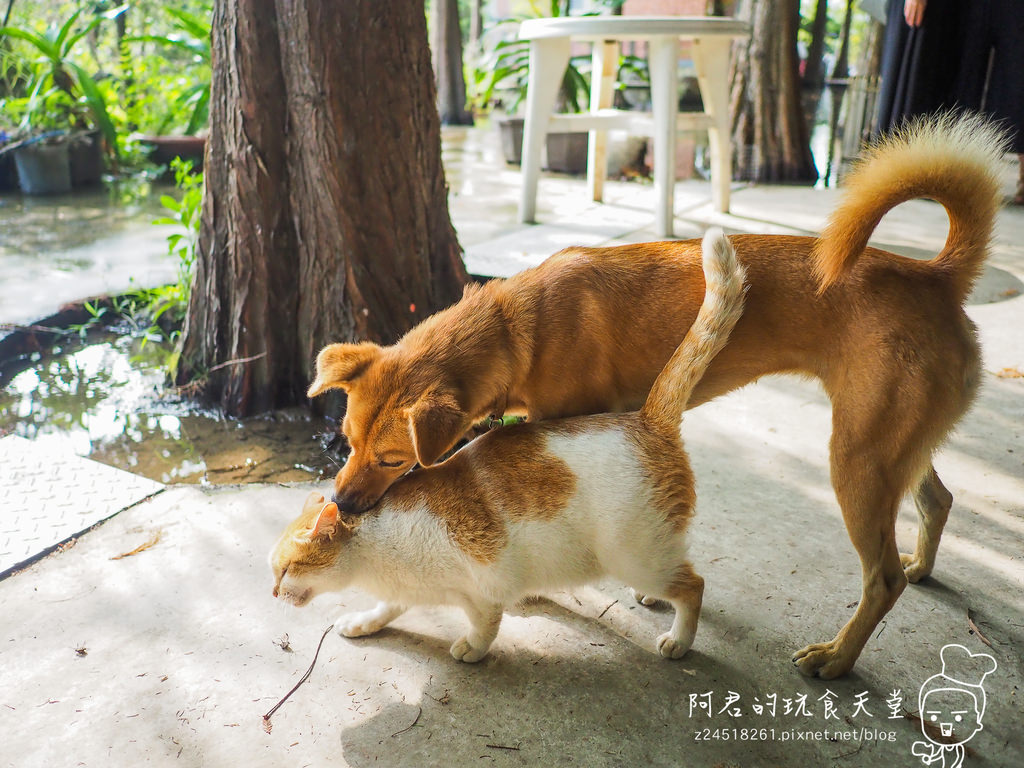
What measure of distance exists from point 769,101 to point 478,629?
23.2 ft

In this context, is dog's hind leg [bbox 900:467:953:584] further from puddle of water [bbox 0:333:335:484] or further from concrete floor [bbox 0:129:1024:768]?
puddle of water [bbox 0:333:335:484]

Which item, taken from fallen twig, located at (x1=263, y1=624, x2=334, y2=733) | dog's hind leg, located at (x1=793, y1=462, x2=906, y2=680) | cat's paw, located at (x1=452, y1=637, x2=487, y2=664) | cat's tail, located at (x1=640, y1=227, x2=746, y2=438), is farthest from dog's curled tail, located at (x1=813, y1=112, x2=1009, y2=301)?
fallen twig, located at (x1=263, y1=624, x2=334, y2=733)

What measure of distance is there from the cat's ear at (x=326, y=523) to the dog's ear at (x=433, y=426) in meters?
0.27

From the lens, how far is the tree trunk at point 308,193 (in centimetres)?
325

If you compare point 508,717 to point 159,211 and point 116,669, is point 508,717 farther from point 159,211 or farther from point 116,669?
point 159,211

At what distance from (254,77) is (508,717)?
261 centimetres

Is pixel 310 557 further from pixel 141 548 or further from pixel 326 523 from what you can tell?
pixel 141 548

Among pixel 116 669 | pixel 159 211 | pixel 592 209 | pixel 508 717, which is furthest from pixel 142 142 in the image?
pixel 508 717

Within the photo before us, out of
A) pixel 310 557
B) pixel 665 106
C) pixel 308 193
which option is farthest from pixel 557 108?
pixel 310 557

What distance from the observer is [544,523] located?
2064mm

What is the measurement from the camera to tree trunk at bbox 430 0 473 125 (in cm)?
1270

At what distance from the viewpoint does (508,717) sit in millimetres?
1976

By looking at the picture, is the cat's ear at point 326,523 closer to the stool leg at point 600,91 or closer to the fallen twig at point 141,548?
the fallen twig at point 141,548

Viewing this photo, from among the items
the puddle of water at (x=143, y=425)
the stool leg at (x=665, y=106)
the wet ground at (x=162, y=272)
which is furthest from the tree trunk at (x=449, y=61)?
the puddle of water at (x=143, y=425)
